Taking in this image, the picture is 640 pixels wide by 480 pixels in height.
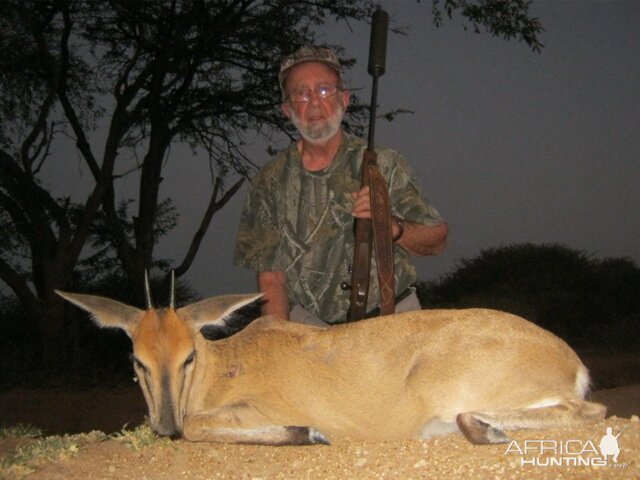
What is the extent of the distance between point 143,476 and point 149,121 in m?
11.6

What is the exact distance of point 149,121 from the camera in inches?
576

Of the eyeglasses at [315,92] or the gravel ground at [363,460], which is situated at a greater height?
the eyeglasses at [315,92]

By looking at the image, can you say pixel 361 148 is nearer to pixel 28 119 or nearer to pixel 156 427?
pixel 156 427

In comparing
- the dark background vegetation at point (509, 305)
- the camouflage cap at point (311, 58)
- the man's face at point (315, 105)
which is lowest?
the dark background vegetation at point (509, 305)

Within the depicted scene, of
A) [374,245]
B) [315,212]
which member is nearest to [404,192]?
[315,212]

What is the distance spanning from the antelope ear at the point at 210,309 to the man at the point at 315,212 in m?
1.41

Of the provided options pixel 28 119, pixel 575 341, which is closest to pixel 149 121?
pixel 28 119

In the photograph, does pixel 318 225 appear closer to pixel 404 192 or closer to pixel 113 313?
pixel 404 192

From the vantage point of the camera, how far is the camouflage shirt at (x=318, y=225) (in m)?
6.18

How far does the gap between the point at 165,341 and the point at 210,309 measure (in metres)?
0.39

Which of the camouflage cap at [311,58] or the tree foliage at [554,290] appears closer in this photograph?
the camouflage cap at [311,58]

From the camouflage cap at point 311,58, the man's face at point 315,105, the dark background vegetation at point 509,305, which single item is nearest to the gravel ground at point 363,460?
the man's face at point 315,105

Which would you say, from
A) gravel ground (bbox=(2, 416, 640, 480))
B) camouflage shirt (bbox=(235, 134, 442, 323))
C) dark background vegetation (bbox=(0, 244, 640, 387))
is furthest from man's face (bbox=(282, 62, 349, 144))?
dark background vegetation (bbox=(0, 244, 640, 387))

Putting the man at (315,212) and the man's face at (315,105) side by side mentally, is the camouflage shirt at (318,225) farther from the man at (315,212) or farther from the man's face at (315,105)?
the man's face at (315,105)
